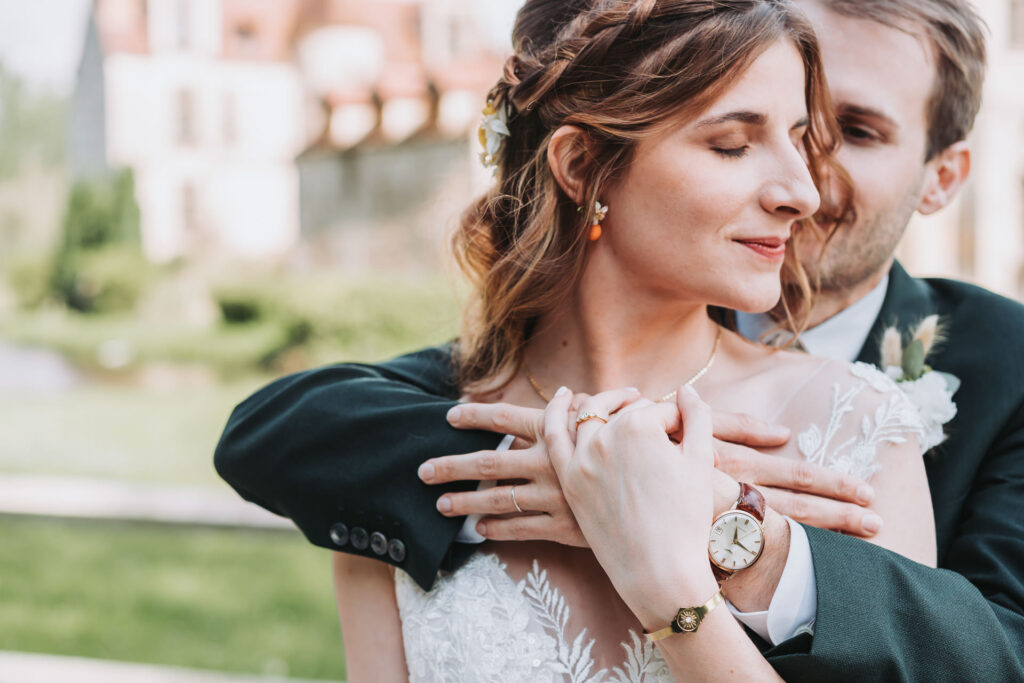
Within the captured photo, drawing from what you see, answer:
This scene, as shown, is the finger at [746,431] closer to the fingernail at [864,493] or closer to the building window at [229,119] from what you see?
the fingernail at [864,493]

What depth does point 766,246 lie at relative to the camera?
184 cm

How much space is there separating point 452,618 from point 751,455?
613 millimetres

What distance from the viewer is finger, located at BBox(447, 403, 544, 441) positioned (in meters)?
1.76

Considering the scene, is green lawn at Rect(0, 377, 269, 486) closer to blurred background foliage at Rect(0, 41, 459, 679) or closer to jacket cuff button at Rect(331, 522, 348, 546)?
blurred background foliage at Rect(0, 41, 459, 679)

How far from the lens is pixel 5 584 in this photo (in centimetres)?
750

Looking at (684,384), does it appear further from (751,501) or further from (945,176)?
(945,176)

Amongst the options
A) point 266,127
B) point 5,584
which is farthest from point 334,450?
point 266,127

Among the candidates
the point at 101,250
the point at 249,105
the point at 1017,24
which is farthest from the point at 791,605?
the point at 249,105

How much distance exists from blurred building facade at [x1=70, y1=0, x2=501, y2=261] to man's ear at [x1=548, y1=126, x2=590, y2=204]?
1972 cm

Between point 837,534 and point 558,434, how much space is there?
1.52 ft

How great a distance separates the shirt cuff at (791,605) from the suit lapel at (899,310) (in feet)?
2.58

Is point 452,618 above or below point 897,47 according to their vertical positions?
below

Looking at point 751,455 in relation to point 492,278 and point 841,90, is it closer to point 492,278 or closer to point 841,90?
point 492,278

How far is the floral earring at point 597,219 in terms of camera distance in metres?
1.91
